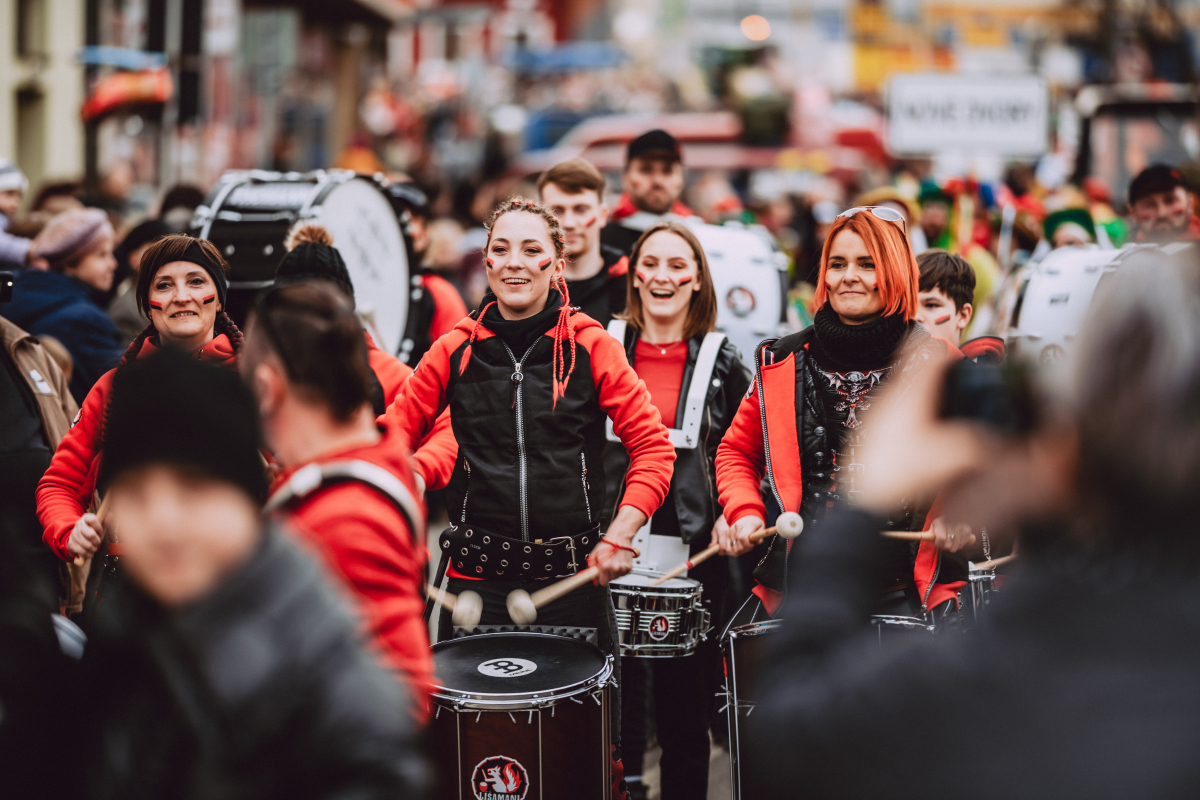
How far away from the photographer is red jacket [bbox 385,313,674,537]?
3469 millimetres

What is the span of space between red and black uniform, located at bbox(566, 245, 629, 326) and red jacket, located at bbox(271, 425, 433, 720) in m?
2.99

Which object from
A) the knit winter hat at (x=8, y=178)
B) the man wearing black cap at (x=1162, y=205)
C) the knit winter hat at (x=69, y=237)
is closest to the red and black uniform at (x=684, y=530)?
the knit winter hat at (x=69, y=237)

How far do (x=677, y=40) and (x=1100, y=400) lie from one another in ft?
194

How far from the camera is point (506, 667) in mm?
3125

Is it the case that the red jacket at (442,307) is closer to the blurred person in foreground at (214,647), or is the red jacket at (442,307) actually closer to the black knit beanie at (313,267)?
the black knit beanie at (313,267)

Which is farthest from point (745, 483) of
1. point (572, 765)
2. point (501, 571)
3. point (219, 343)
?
point (219, 343)

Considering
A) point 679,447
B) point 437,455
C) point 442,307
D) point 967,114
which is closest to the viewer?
point 437,455

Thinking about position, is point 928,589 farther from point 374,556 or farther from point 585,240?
point 585,240

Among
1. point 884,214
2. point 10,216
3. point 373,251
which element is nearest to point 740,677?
→ point 884,214

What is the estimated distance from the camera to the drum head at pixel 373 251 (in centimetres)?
527

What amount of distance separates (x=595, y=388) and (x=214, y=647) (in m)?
1.99

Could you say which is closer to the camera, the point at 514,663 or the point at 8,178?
the point at 514,663

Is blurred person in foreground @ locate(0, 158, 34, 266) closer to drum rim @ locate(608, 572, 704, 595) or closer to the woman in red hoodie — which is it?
the woman in red hoodie

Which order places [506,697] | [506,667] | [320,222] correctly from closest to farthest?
[506,697]
[506,667]
[320,222]
